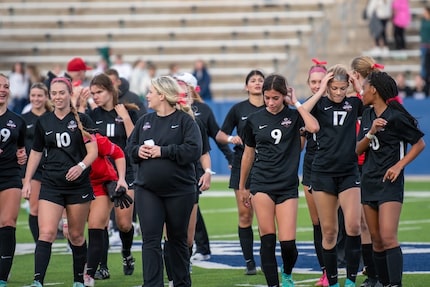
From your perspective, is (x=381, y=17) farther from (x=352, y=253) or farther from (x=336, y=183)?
(x=352, y=253)

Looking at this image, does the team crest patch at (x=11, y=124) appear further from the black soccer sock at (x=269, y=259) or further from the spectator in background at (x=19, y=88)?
the spectator in background at (x=19, y=88)

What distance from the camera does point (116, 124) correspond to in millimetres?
12281

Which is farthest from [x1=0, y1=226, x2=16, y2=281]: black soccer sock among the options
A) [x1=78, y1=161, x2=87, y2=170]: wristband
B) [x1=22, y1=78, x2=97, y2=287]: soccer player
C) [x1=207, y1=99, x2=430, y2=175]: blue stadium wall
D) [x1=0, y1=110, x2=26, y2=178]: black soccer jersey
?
[x1=207, y1=99, x2=430, y2=175]: blue stadium wall

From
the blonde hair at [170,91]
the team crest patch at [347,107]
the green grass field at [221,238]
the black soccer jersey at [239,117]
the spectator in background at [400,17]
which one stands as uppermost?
the spectator in background at [400,17]

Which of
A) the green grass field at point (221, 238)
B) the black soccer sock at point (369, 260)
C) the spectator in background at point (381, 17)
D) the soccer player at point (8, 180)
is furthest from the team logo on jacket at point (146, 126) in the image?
the spectator in background at point (381, 17)

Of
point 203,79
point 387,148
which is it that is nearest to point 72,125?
point 387,148

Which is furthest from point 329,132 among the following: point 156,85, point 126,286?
point 126,286

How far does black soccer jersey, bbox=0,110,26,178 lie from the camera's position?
11492 millimetres

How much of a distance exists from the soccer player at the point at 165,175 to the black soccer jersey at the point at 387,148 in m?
1.50

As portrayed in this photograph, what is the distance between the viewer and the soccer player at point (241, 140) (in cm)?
1238

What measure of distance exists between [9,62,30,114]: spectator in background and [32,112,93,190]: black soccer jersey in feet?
58.3

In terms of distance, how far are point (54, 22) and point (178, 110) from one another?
78.3 feet

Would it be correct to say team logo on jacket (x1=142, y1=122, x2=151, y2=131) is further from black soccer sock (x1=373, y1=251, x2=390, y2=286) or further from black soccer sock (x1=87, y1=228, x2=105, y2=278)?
black soccer sock (x1=373, y1=251, x2=390, y2=286)

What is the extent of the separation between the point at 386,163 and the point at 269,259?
1410mm
